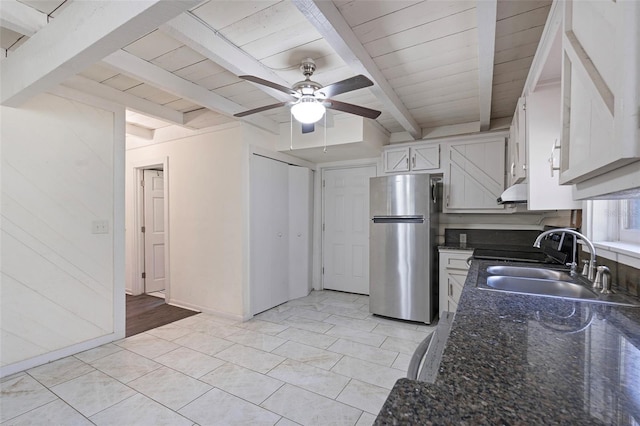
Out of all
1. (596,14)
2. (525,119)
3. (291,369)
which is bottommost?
(291,369)

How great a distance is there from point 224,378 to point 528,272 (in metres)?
2.20

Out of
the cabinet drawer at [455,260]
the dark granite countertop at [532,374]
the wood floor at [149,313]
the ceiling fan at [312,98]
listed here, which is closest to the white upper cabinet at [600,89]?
the dark granite countertop at [532,374]

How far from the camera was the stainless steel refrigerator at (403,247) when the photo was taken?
10.4 ft

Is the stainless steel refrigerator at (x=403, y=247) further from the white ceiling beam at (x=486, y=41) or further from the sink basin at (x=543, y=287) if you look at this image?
the sink basin at (x=543, y=287)

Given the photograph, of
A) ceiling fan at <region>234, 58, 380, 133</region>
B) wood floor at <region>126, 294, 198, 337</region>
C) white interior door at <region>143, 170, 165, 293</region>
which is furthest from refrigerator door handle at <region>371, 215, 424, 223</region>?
white interior door at <region>143, 170, 165, 293</region>

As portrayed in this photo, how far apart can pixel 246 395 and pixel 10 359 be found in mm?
1817

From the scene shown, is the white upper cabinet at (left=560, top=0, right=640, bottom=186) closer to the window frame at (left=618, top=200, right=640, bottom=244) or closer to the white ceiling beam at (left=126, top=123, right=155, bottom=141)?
the window frame at (left=618, top=200, right=640, bottom=244)

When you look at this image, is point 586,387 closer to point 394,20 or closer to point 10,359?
point 394,20

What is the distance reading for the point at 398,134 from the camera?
13.0ft

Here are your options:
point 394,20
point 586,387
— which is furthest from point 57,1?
point 586,387

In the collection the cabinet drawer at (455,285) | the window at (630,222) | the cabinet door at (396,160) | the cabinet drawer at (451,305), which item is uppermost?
the cabinet door at (396,160)

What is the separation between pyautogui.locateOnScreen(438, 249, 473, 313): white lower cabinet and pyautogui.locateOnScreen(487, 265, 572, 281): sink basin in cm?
127

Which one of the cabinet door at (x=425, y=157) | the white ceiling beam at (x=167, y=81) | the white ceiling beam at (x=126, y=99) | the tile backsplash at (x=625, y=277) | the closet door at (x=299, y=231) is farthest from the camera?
the closet door at (x=299, y=231)

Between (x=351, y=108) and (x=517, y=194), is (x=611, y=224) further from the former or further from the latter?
(x=351, y=108)
